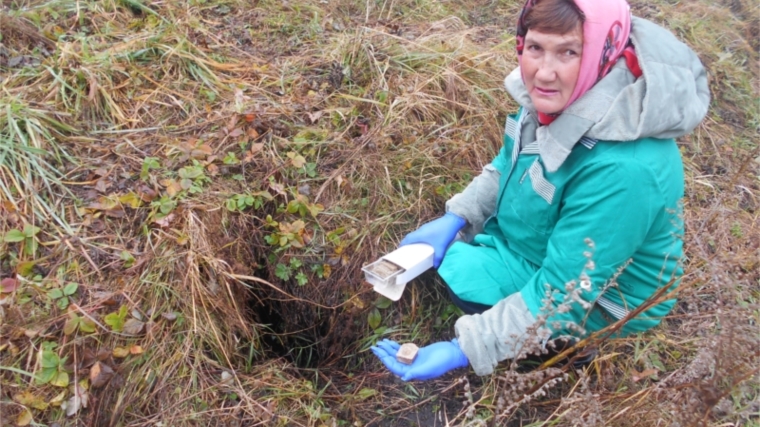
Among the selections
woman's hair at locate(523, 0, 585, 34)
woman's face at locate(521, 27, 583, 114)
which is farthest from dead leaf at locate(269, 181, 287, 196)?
woman's hair at locate(523, 0, 585, 34)

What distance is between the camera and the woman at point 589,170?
1.53 m

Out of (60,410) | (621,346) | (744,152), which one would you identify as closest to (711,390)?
(621,346)

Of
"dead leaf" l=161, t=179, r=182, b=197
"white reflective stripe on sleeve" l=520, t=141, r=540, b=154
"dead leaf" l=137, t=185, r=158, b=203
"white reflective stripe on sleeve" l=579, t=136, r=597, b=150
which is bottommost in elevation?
"dead leaf" l=137, t=185, r=158, b=203

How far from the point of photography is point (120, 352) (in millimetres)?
1879

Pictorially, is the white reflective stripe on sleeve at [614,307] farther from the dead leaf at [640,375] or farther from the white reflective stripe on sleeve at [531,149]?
the white reflective stripe on sleeve at [531,149]

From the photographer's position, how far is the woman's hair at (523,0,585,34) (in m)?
1.55

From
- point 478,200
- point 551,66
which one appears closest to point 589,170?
point 551,66

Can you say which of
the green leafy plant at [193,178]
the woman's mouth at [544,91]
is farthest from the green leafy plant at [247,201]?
the woman's mouth at [544,91]

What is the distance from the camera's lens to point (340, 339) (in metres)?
2.36

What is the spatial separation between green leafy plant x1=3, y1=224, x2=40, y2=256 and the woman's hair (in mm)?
1960

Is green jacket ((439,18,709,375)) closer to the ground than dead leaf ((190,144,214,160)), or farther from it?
farther from it

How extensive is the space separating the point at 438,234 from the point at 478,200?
0.25m

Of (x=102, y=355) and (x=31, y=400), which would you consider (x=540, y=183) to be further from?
(x=31, y=400)

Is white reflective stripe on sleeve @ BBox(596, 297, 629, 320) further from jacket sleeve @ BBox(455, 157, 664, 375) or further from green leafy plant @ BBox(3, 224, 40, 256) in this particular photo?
green leafy plant @ BBox(3, 224, 40, 256)
